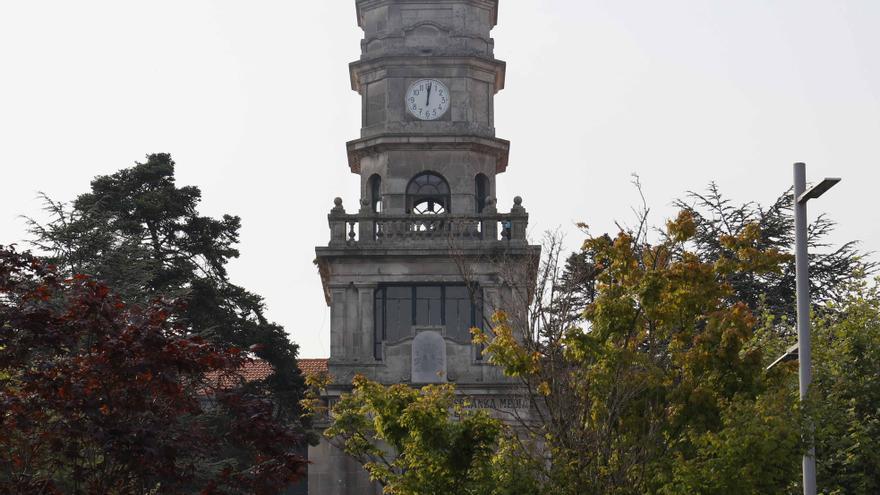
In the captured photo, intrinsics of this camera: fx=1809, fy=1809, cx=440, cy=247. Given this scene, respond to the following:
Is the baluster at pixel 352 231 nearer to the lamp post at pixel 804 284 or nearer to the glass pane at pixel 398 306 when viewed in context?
the glass pane at pixel 398 306

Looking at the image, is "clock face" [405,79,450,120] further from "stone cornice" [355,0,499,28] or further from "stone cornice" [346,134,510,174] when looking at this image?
"stone cornice" [355,0,499,28]

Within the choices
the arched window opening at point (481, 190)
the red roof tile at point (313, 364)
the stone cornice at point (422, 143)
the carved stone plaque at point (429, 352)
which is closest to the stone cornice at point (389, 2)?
the stone cornice at point (422, 143)

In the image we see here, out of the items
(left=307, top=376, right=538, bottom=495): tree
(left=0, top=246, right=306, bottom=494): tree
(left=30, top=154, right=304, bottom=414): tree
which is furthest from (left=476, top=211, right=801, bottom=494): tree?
(left=30, top=154, right=304, bottom=414): tree

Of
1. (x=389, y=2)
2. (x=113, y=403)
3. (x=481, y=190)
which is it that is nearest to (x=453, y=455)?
(x=113, y=403)

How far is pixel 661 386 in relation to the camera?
26.5 meters

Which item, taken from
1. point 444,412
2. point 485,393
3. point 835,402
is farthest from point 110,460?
point 485,393

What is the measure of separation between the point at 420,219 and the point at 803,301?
2767cm

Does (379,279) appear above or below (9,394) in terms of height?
above

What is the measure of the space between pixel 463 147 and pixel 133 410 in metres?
31.4

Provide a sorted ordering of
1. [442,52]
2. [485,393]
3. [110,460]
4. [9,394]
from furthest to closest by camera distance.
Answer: [442,52] < [485,393] < [110,460] < [9,394]

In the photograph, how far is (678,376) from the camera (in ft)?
88.6

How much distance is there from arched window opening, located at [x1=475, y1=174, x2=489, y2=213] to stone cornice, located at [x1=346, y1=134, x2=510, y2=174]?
787 millimetres

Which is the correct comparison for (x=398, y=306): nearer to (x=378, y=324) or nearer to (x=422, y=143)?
(x=378, y=324)

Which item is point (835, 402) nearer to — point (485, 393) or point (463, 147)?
point (485, 393)
